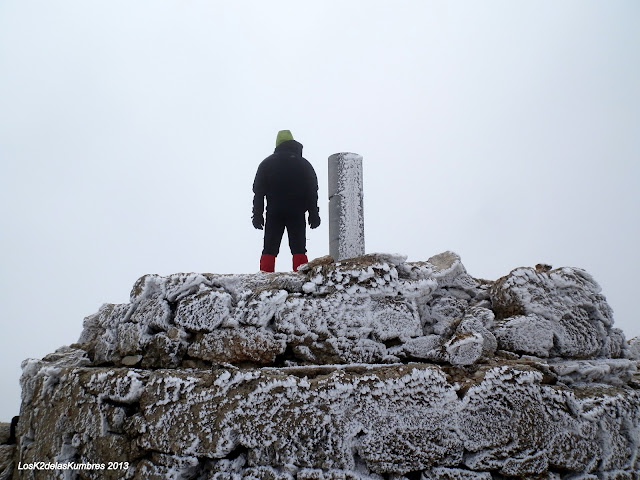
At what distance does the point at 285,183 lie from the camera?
4.95m

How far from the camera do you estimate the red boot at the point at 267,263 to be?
4.81 meters

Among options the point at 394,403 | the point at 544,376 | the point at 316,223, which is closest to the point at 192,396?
the point at 394,403

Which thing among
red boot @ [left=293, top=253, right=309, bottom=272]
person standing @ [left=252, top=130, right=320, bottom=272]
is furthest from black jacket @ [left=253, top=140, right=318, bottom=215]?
red boot @ [left=293, top=253, right=309, bottom=272]

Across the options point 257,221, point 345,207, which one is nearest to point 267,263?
point 257,221

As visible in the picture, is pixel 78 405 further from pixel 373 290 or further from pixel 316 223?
pixel 316 223

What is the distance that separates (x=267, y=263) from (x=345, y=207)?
1.15 metres

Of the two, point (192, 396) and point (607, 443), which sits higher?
point (192, 396)

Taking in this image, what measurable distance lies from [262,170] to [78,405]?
114 inches

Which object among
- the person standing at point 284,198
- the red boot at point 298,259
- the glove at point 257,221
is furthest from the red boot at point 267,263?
the glove at point 257,221

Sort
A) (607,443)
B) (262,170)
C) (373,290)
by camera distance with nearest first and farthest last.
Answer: (607,443) < (373,290) < (262,170)

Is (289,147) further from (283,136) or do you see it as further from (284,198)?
(284,198)

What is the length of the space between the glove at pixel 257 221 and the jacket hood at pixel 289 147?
737 millimetres

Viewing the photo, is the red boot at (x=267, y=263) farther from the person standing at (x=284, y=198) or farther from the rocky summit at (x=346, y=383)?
the rocky summit at (x=346, y=383)

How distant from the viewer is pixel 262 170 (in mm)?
5000
